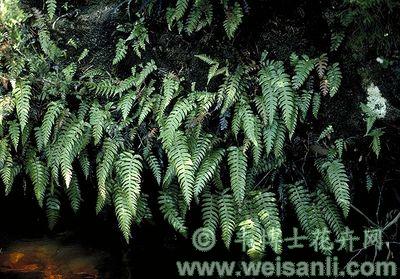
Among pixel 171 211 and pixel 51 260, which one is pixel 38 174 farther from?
pixel 171 211

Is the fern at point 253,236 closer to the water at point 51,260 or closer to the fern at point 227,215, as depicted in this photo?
the fern at point 227,215

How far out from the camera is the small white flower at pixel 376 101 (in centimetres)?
412

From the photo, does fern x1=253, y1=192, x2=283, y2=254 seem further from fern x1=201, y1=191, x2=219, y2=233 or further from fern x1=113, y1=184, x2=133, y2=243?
fern x1=113, y1=184, x2=133, y2=243

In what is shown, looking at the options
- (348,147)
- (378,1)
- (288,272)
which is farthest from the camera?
(288,272)

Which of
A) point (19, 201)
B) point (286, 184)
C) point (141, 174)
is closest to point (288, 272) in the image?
point (286, 184)

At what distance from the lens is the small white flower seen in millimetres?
4117

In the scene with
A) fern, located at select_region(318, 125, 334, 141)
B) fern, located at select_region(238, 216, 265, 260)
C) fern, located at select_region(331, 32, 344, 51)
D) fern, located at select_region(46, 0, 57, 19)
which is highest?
fern, located at select_region(46, 0, 57, 19)

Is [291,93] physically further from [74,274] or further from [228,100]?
[74,274]

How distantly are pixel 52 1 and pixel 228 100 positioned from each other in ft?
7.30

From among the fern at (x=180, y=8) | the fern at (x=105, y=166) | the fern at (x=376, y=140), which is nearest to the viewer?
the fern at (x=376, y=140)

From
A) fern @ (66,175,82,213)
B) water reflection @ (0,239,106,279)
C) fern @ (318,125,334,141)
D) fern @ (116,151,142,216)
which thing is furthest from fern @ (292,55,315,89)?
water reflection @ (0,239,106,279)

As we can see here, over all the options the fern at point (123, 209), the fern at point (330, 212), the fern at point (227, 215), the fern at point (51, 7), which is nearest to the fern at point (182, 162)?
the fern at point (227, 215)

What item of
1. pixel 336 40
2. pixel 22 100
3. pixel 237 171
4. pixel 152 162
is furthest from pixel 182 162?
pixel 336 40

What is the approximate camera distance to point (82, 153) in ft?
15.3
